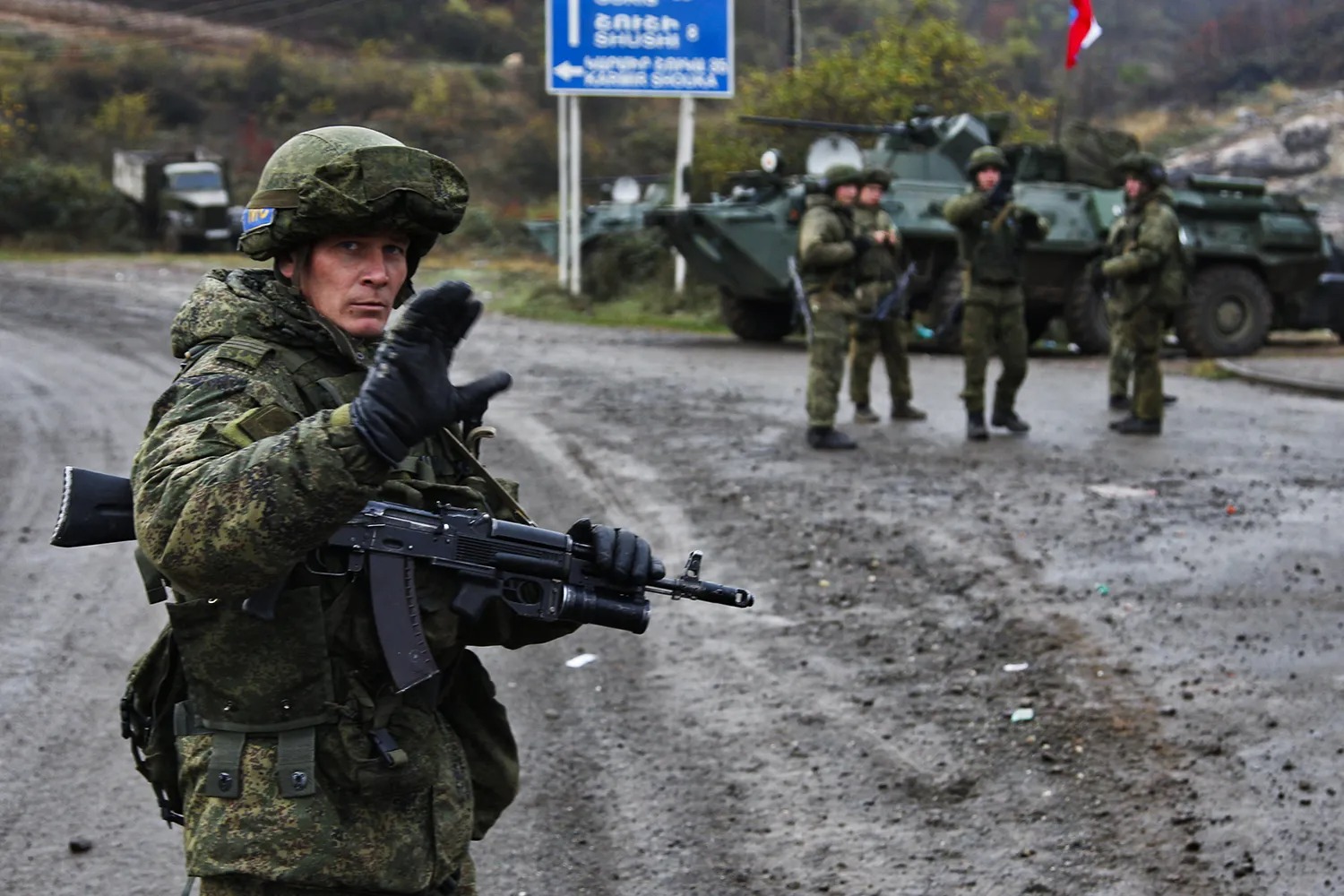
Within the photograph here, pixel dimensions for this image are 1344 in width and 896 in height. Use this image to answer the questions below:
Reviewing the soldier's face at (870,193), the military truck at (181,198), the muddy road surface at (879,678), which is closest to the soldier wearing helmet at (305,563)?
the muddy road surface at (879,678)

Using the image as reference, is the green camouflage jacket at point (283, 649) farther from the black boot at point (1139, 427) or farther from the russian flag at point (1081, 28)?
the russian flag at point (1081, 28)

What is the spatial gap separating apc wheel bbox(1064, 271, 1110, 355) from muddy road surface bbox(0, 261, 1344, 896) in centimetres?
605

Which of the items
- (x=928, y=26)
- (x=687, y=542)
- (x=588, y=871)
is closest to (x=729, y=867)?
(x=588, y=871)

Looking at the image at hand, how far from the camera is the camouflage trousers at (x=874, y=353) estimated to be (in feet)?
38.3

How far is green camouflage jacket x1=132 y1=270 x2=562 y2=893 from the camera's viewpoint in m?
2.21

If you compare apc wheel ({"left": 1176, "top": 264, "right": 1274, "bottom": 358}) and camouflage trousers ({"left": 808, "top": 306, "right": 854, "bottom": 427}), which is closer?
camouflage trousers ({"left": 808, "top": 306, "right": 854, "bottom": 427})

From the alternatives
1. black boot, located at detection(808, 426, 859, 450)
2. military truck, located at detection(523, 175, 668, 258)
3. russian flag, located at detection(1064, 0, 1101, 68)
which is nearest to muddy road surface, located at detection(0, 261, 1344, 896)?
black boot, located at detection(808, 426, 859, 450)

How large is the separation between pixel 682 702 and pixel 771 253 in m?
11.3

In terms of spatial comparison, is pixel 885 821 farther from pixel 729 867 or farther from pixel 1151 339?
pixel 1151 339

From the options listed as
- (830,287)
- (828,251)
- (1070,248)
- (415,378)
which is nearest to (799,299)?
(830,287)

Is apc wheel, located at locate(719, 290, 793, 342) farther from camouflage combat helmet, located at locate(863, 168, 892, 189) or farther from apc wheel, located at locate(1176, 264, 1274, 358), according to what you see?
camouflage combat helmet, located at locate(863, 168, 892, 189)

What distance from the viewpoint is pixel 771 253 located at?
54.3ft

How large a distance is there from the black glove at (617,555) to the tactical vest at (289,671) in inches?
7.4

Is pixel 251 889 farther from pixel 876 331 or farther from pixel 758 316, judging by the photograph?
pixel 758 316
